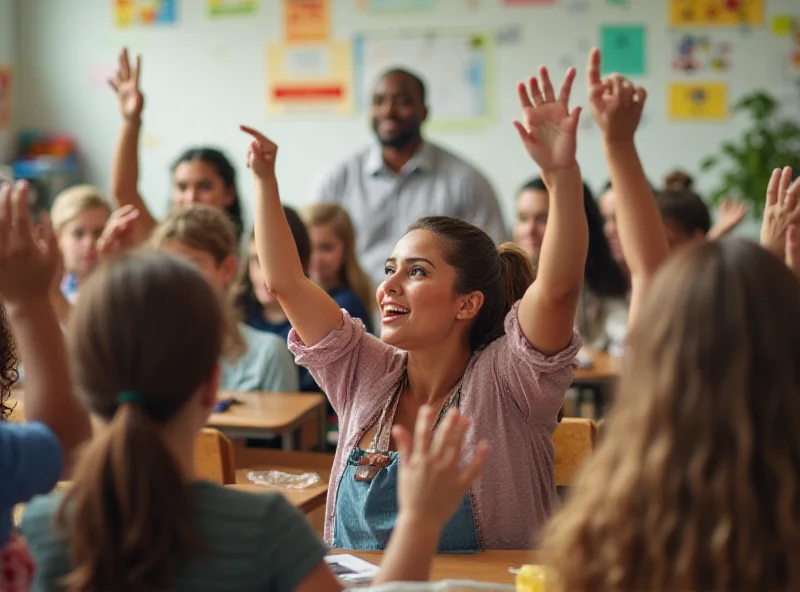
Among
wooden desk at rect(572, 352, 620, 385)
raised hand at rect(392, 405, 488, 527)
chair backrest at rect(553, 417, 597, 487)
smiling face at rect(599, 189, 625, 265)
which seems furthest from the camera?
smiling face at rect(599, 189, 625, 265)

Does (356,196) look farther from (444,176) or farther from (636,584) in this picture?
(636,584)

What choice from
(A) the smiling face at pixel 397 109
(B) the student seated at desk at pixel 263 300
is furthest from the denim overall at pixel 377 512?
(A) the smiling face at pixel 397 109

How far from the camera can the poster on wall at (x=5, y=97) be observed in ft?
24.6

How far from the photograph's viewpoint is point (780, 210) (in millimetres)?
2236

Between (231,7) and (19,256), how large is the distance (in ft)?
20.0

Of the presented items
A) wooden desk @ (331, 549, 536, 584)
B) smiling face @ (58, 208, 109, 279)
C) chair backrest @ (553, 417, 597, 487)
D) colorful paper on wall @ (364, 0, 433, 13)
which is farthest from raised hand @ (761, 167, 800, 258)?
colorful paper on wall @ (364, 0, 433, 13)

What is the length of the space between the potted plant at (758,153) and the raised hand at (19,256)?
5.31 metres

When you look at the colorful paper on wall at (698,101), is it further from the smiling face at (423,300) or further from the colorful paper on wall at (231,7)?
the smiling face at (423,300)

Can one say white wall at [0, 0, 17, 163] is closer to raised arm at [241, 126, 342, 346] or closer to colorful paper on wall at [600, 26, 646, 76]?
colorful paper on wall at [600, 26, 646, 76]

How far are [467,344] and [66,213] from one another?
3010 millimetres

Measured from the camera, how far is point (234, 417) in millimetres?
3484

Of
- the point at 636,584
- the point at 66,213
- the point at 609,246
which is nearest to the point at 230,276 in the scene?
the point at 66,213

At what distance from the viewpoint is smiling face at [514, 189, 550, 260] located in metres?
4.66

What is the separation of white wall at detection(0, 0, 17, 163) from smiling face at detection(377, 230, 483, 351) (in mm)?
5919
